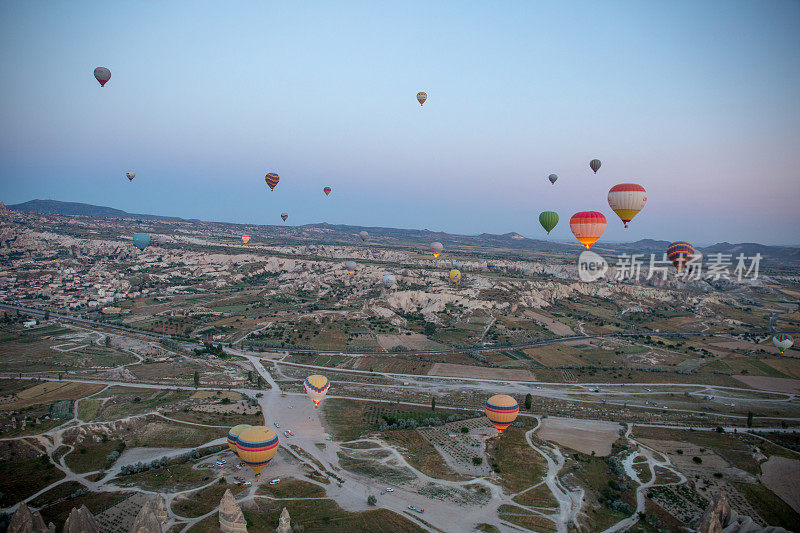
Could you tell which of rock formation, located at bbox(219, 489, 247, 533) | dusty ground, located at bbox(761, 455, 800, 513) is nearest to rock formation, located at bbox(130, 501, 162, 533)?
rock formation, located at bbox(219, 489, 247, 533)

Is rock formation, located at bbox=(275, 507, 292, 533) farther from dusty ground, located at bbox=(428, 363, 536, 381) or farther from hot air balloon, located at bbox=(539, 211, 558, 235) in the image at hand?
hot air balloon, located at bbox=(539, 211, 558, 235)

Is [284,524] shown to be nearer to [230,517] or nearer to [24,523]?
[230,517]

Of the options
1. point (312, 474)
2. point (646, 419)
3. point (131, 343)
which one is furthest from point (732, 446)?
point (131, 343)

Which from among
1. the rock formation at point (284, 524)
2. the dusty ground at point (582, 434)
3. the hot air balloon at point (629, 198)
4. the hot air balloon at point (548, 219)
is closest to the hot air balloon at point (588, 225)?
the hot air balloon at point (629, 198)

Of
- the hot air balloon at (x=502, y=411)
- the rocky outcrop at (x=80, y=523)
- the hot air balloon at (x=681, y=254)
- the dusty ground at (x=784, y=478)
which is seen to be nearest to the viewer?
the rocky outcrop at (x=80, y=523)

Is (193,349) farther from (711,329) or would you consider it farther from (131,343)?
(711,329)

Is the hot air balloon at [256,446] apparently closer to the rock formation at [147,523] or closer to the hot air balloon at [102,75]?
the rock formation at [147,523]
